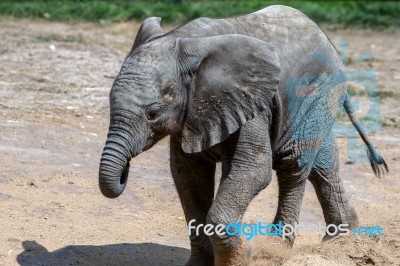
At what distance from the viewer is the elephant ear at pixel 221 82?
17.7 feet

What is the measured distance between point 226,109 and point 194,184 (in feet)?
2.64

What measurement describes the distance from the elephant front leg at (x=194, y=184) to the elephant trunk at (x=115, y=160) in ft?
2.67

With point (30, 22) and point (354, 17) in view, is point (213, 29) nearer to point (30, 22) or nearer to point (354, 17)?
point (30, 22)

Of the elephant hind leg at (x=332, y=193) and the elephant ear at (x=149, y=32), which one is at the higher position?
the elephant ear at (x=149, y=32)

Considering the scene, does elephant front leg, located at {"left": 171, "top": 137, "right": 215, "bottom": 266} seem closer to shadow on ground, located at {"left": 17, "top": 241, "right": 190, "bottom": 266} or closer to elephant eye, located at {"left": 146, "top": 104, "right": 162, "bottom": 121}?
shadow on ground, located at {"left": 17, "top": 241, "right": 190, "bottom": 266}

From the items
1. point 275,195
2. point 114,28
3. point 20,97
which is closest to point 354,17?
point 114,28

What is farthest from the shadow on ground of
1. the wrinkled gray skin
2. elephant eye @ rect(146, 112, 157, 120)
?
elephant eye @ rect(146, 112, 157, 120)

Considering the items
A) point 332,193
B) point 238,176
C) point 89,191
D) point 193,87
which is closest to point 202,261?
point 238,176

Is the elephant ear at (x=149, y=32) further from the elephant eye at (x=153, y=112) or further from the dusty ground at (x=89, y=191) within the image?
the dusty ground at (x=89, y=191)

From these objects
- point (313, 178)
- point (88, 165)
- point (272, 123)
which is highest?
point (272, 123)

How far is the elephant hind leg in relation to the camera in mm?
6715

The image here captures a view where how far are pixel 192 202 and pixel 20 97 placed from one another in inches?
187

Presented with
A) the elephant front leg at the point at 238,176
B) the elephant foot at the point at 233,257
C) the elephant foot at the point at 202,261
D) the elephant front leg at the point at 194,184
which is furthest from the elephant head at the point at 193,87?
the elephant foot at the point at 202,261

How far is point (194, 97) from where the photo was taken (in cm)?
541
